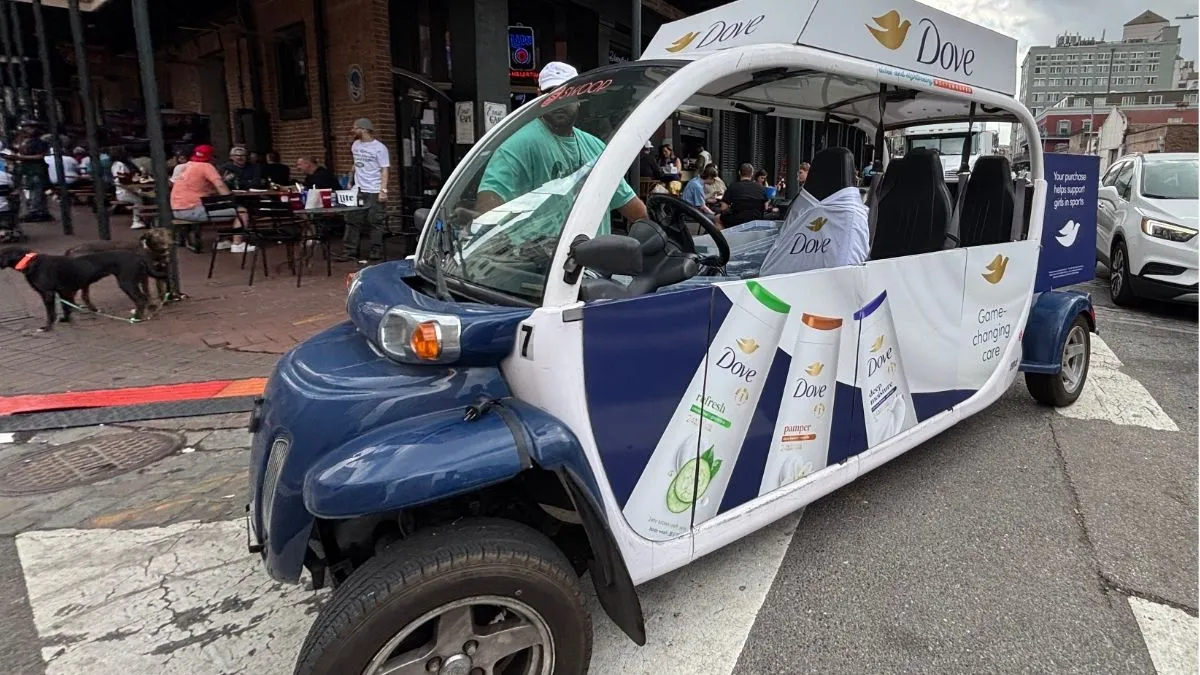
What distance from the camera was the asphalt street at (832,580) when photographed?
2.36 meters

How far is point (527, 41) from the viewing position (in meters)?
11.2

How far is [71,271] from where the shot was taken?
6.28 m

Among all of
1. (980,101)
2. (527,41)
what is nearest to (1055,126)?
(527,41)

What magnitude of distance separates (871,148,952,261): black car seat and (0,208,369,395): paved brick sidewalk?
4.56 meters

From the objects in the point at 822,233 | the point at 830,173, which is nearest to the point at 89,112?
the point at 830,173

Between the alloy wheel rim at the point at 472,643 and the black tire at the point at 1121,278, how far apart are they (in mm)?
8673

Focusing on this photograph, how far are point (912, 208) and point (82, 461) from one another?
4.87m

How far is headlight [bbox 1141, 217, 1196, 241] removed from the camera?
24.2 feet

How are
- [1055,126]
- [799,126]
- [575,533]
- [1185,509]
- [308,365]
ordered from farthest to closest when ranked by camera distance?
[1055,126] → [799,126] → [1185,509] → [575,533] → [308,365]

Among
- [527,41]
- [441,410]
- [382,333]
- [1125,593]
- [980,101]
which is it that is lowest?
[1125,593]

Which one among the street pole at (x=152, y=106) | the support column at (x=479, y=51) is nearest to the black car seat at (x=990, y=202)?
the support column at (x=479, y=51)

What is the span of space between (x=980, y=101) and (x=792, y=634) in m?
2.70

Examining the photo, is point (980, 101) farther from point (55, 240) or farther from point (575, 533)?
point (55, 240)

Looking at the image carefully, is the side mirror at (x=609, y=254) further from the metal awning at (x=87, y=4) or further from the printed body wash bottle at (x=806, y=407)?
the metal awning at (x=87, y=4)
